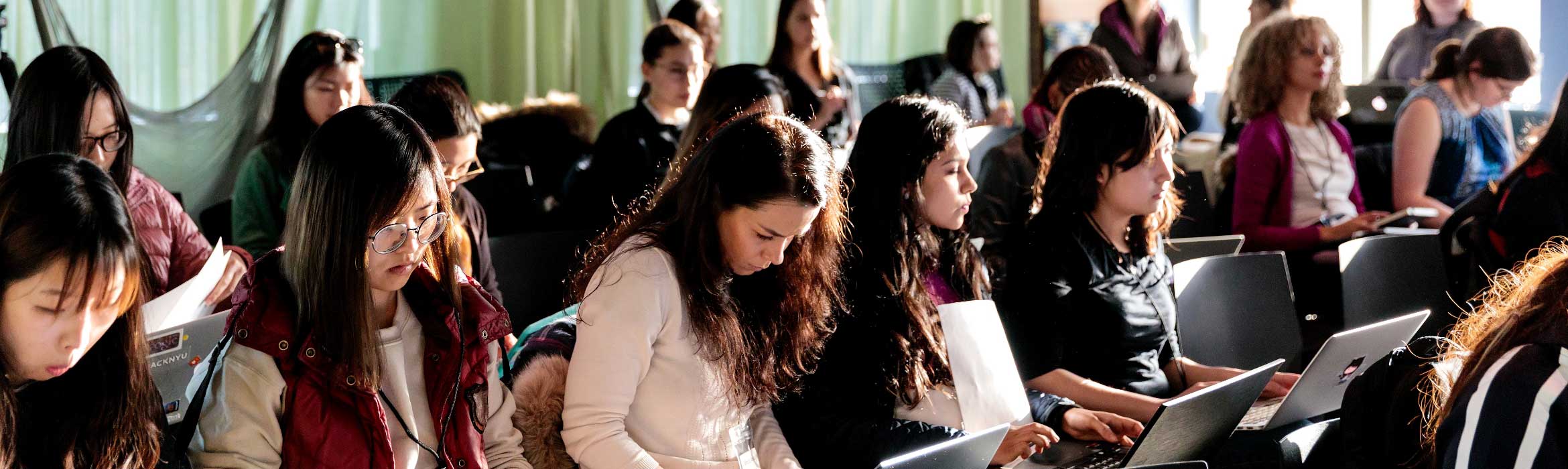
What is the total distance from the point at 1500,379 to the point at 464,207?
2048 mm

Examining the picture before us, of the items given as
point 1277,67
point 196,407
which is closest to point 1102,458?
point 196,407

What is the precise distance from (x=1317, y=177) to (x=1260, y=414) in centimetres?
186

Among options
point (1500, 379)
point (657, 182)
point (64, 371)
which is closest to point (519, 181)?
point (657, 182)

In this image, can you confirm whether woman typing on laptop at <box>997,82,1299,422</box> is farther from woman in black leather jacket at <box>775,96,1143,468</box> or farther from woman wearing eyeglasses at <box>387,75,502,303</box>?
woman wearing eyeglasses at <box>387,75,502,303</box>

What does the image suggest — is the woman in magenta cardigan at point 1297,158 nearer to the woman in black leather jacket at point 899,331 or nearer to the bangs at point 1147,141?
the bangs at point 1147,141

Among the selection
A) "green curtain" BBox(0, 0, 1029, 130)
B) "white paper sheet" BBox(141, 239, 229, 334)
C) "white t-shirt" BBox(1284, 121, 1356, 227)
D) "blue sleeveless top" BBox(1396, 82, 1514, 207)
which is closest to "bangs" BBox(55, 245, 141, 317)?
"white paper sheet" BBox(141, 239, 229, 334)

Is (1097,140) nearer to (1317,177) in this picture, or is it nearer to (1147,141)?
(1147,141)

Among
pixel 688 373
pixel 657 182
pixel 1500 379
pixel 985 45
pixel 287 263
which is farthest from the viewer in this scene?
pixel 985 45

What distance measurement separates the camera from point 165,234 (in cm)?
246

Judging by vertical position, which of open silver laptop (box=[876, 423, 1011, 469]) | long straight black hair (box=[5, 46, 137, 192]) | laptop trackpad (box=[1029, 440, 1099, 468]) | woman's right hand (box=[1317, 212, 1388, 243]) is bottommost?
woman's right hand (box=[1317, 212, 1388, 243])

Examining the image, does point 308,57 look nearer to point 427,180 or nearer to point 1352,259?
point 427,180

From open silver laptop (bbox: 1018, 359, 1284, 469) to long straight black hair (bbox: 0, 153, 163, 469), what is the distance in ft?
3.79

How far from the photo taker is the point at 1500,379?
1.31 metres

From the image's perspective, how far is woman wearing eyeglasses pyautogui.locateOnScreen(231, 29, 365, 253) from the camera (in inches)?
112
